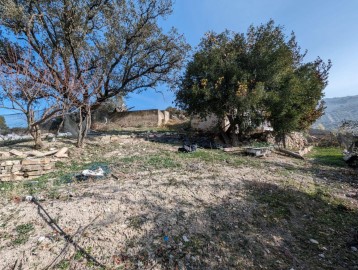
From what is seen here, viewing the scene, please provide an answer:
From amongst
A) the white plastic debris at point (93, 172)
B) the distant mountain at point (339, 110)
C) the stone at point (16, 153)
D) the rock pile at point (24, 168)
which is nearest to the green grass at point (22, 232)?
the white plastic debris at point (93, 172)

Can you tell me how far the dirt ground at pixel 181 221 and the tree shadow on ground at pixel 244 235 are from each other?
0.05 ft

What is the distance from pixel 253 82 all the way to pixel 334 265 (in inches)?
343

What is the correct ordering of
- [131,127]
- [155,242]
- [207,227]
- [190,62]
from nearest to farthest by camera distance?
1. [155,242]
2. [207,227]
3. [190,62]
4. [131,127]

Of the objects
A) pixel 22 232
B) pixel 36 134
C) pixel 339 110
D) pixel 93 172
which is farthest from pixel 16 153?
pixel 339 110

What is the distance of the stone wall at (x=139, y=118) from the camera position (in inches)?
684

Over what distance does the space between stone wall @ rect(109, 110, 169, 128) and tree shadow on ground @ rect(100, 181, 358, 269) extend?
13531 mm

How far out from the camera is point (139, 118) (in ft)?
58.1

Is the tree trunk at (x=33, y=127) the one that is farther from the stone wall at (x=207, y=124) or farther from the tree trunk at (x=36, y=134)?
the stone wall at (x=207, y=124)

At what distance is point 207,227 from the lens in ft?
11.2

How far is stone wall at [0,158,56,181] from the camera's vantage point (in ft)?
17.3

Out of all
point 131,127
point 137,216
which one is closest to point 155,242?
point 137,216

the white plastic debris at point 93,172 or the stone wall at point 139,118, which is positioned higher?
the stone wall at point 139,118

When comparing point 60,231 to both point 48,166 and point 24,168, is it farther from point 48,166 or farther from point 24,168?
point 48,166

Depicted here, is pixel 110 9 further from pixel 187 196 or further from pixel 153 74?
pixel 187 196
